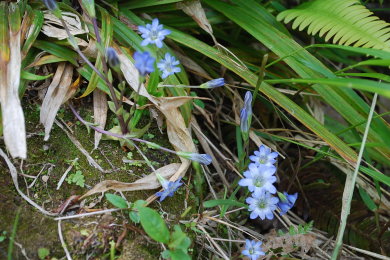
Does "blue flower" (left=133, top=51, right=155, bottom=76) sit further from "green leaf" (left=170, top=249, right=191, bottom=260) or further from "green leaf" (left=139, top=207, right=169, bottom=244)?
"green leaf" (left=170, top=249, right=191, bottom=260)

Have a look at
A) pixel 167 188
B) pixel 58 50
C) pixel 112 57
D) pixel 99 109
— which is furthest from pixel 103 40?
pixel 167 188

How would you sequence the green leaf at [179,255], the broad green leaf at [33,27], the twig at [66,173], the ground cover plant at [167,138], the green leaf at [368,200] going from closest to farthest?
the green leaf at [179,255], the ground cover plant at [167,138], the twig at [66,173], the broad green leaf at [33,27], the green leaf at [368,200]

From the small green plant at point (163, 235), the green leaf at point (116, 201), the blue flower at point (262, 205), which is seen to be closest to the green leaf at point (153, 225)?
the small green plant at point (163, 235)

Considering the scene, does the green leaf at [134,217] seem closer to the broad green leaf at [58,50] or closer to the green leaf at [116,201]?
the green leaf at [116,201]

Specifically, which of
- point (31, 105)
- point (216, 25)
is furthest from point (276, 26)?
point (31, 105)

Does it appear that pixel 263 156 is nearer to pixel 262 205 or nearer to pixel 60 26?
pixel 262 205

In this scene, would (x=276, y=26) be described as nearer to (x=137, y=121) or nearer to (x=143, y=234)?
(x=137, y=121)

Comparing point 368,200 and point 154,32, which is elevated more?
point 154,32
